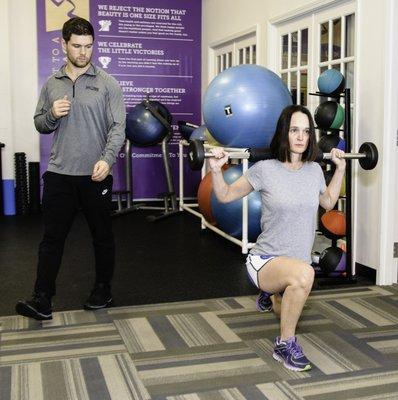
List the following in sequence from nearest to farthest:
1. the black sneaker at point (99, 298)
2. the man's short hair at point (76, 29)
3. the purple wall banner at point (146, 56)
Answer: the man's short hair at point (76, 29), the black sneaker at point (99, 298), the purple wall banner at point (146, 56)

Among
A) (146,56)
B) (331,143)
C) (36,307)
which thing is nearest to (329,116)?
(331,143)

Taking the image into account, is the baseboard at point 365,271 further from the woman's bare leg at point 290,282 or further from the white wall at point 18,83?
the white wall at point 18,83

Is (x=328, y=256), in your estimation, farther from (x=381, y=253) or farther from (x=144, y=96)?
(x=144, y=96)

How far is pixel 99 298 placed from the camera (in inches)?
130

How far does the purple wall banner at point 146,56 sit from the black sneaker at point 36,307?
4570 millimetres

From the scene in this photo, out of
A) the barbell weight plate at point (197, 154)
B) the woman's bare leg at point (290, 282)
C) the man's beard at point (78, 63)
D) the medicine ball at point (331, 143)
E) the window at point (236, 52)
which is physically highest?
the window at point (236, 52)

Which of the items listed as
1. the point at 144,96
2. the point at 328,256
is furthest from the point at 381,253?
the point at 144,96

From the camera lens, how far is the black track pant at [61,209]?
120 inches

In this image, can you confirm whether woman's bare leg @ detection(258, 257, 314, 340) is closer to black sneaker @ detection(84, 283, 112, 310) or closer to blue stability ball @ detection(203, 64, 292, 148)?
black sneaker @ detection(84, 283, 112, 310)

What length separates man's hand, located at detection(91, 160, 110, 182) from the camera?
2.96 metres

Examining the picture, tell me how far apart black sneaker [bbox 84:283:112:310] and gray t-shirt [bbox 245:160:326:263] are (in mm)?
1108

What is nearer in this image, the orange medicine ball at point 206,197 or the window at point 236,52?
the orange medicine ball at point 206,197

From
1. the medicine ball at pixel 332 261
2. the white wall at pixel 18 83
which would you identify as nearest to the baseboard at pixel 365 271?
the medicine ball at pixel 332 261

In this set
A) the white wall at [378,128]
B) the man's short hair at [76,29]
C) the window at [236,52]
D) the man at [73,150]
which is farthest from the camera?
the window at [236,52]
